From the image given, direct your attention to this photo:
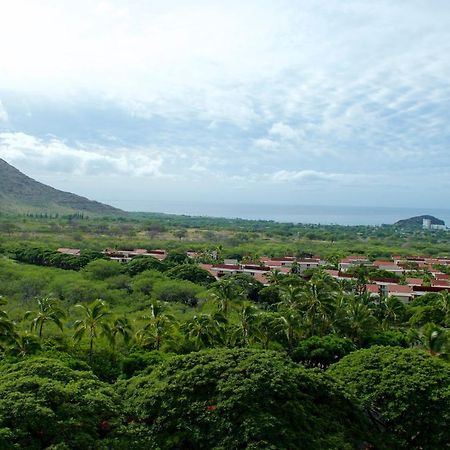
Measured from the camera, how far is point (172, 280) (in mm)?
55438

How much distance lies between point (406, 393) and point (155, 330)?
49.8 feet

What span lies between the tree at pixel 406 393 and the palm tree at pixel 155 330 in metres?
11.3

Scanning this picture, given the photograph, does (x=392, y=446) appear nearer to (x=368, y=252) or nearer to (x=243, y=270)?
(x=243, y=270)

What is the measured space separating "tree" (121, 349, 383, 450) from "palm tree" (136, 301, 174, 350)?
10.4 meters

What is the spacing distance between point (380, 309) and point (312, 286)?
8.53 m

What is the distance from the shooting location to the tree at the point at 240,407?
14.3m

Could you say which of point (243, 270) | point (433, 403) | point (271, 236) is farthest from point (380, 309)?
point (271, 236)

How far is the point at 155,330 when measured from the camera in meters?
28.4

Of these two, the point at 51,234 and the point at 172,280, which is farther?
A: the point at 51,234

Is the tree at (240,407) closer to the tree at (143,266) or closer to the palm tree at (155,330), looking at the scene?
the palm tree at (155,330)

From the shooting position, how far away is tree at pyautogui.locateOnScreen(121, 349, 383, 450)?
14.3 meters

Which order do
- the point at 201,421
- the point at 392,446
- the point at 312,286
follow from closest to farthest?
the point at 201,421 < the point at 392,446 < the point at 312,286

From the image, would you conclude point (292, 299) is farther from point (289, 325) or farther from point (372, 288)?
point (372, 288)

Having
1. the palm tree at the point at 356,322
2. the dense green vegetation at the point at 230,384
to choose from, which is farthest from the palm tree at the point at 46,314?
the palm tree at the point at 356,322
